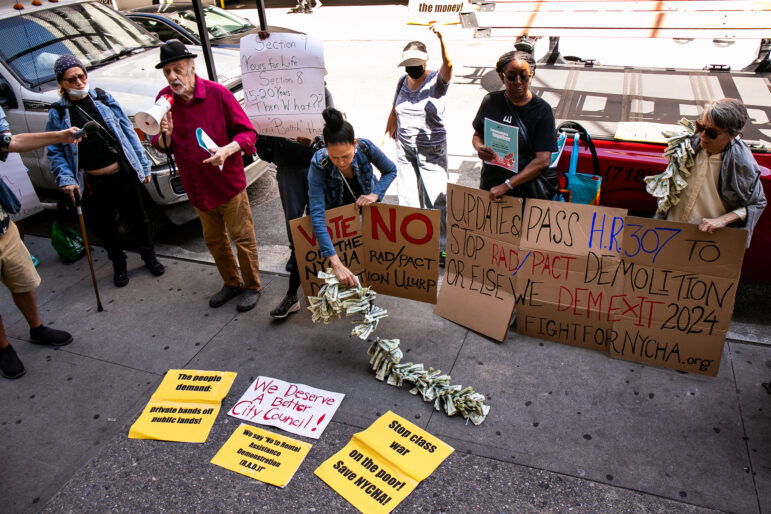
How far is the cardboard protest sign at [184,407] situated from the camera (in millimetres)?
3244

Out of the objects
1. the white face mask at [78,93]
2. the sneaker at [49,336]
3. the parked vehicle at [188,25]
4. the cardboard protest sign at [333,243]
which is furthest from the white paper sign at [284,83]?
the parked vehicle at [188,25]

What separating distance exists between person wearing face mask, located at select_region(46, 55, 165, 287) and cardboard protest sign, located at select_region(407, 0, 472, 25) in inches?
92.5

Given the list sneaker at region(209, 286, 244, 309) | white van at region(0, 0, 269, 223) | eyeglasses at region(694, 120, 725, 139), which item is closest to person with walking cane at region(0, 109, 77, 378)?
sneaker at region(209, 286, 244, 309)

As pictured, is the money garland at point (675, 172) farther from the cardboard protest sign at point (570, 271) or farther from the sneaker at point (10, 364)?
the sneaker at point (10, 364)

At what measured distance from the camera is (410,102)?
4.30m

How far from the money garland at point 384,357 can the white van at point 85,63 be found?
8.03ft

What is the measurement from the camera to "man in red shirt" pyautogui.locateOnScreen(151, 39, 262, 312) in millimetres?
3650

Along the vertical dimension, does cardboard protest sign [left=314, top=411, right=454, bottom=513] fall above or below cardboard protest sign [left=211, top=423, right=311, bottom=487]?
above

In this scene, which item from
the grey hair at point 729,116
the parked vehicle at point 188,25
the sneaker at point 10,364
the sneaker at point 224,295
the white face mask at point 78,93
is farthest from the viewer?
the parked vehicle at point 188,25

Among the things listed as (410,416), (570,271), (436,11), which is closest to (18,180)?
(436,11)

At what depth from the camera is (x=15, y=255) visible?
3611 mm

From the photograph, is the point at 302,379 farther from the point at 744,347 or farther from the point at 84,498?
the point at 744,347

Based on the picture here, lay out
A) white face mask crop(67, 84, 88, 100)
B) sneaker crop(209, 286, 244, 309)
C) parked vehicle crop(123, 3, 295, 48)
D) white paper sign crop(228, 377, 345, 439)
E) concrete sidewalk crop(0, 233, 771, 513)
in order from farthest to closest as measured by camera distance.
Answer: parked vehicle crop(123, 3, 295, 48), sneaker crop(209, 286, 244, 309), white face mask crop(67, 84, 88, 100), white paper sign crop(228, 377, 345, 439), concrete sidewalk crop(0, 233, 771, 513)

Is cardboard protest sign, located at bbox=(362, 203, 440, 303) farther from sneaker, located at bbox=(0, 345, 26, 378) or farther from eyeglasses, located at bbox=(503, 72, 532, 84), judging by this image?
sneaker, located at bbox=(0, 345, 26, 378)
